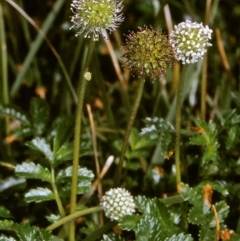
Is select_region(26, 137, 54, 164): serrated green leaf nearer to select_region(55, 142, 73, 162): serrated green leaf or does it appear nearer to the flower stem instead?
select_region(55, 142, 73, 162): serrated green leaf

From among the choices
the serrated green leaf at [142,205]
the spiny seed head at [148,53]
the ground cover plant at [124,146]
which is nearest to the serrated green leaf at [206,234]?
the ground cover plant at [124,146]

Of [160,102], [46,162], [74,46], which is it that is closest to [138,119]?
[160,102]

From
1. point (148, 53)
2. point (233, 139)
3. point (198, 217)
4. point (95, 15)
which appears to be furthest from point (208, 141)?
point (95, 15)

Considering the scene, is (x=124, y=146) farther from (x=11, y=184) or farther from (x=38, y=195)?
(x=11, y=184)

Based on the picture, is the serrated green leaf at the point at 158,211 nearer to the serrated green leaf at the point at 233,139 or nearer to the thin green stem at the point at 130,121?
the thin green stem at the point at 130,121

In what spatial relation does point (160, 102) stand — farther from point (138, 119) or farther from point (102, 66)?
point (102, 66)

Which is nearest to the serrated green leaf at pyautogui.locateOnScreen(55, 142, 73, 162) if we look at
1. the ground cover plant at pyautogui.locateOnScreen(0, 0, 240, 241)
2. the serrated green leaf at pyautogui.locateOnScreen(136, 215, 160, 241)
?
the ground cover plant at pyautogui.locateOnScreen(0, 0, 240, 241)
